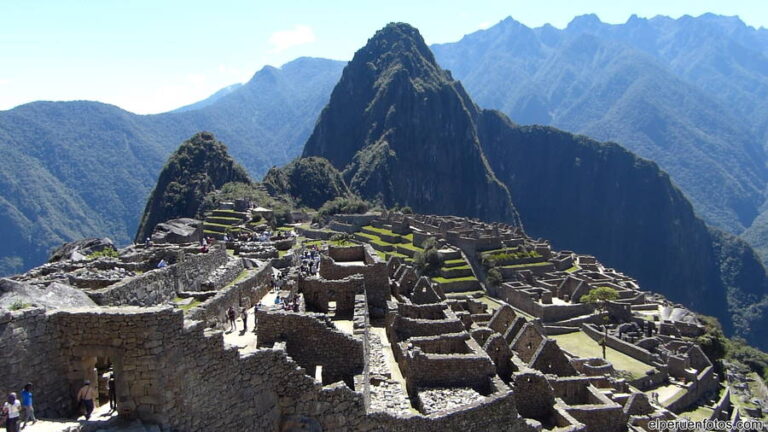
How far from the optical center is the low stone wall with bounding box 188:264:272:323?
1409 centimetres

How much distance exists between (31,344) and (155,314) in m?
1.65

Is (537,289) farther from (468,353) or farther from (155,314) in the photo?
(155,314)

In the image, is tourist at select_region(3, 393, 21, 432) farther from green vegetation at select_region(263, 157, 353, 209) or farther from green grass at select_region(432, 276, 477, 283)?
green vegetation at select_region(263, 157, 353, 209)

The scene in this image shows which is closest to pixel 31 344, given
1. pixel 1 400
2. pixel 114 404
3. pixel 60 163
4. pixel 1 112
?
pixel 1 400

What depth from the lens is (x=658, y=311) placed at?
5934cm

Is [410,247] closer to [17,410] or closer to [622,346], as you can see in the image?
[622,346]

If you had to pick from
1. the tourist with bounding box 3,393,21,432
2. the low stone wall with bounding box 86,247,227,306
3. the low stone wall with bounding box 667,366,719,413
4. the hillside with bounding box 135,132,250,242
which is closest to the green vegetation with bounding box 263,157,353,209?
the hillside with bounding box 135,132,250,242

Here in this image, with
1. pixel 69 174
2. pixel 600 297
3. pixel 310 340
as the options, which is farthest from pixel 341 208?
pixel 310 340

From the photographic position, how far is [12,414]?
25.0 feet

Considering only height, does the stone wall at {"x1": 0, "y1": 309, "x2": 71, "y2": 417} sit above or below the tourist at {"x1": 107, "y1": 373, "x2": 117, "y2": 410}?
above

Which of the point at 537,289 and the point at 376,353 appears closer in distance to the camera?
the point at 376,353

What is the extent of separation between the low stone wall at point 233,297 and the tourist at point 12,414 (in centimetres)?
536

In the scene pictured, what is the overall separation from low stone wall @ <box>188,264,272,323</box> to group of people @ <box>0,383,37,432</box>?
5.07 m

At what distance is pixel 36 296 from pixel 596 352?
40.4m
